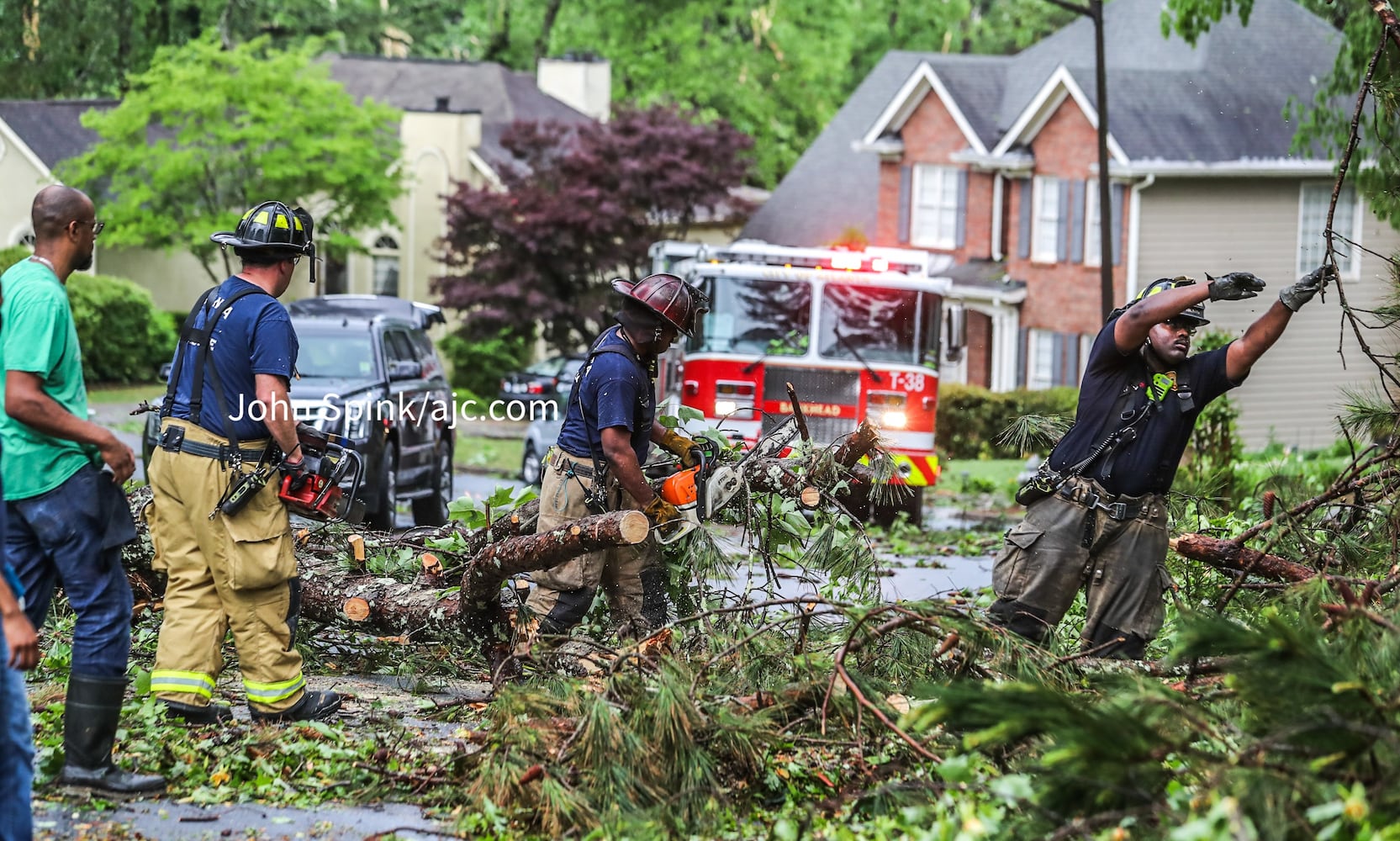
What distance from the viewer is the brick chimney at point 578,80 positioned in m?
43.1

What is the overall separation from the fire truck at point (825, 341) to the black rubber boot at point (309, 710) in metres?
7.97

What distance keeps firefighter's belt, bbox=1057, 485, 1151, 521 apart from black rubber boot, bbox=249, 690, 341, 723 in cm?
289

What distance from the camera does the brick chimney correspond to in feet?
141

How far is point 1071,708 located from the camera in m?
3.61

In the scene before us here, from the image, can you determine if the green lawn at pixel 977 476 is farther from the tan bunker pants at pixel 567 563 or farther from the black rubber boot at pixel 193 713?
the black rubber boot at pixel 193 713

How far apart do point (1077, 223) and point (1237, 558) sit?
2147 centimetres

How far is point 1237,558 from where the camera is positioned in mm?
6125

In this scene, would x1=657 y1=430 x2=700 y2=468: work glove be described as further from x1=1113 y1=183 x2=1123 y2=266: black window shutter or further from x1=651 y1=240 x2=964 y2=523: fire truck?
x1=1113 y1=183 x2=1123 y2=266: black window shutter

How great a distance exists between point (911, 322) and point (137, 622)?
8.43 meters

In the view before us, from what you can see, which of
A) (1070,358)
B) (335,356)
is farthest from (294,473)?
(1070,358)

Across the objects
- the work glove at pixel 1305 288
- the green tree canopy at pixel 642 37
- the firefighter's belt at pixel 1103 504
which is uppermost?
the green tree canopy at pixel 642 37

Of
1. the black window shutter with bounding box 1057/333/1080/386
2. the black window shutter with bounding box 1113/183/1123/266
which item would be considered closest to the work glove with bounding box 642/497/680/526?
the black window shutter with bounding box 1113/183/1123/266

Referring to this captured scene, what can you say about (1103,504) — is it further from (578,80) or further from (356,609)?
(578,80)

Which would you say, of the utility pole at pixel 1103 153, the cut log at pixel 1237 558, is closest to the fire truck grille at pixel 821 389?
the utility pole at pixel 1103 153
